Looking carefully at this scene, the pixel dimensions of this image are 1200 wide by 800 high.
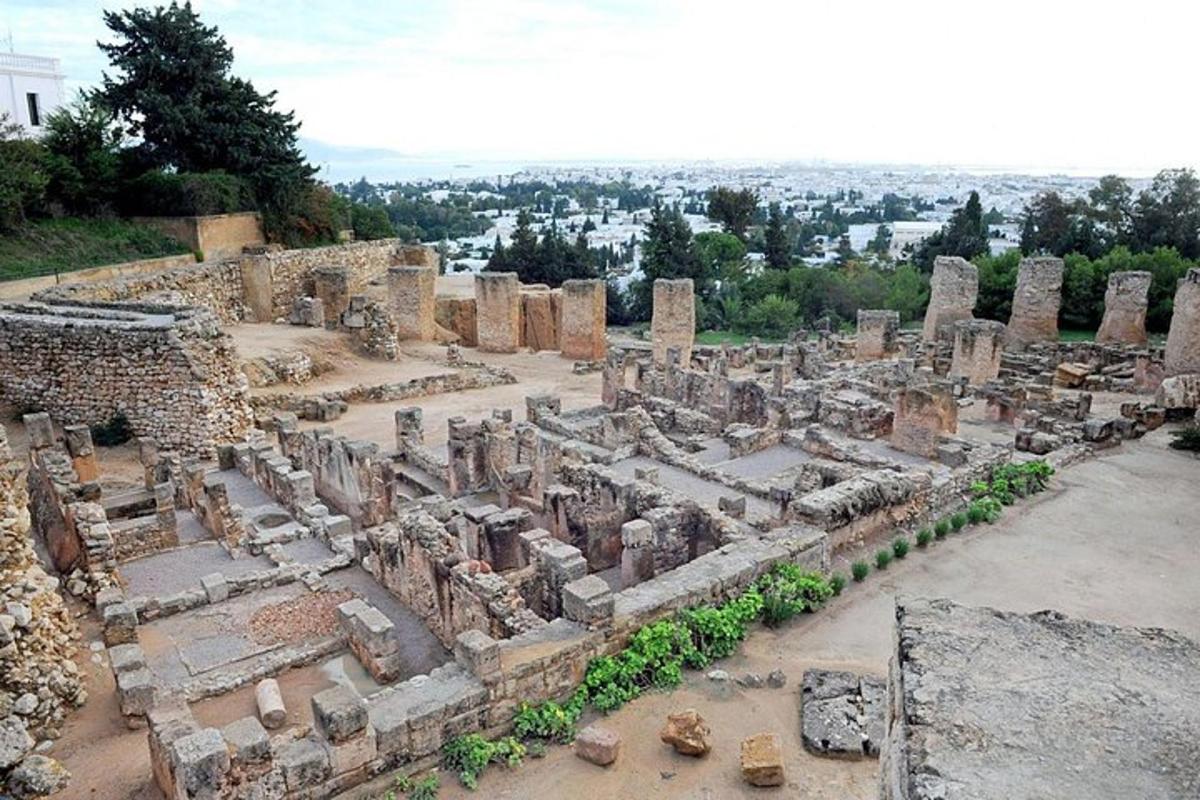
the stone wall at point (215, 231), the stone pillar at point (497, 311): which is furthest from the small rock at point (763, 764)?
the stone wall at point (215, 231)

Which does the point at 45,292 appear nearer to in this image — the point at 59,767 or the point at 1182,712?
the point at 59,767

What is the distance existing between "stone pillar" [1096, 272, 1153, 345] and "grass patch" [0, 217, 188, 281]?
3000 cm

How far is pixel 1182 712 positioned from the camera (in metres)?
3.31

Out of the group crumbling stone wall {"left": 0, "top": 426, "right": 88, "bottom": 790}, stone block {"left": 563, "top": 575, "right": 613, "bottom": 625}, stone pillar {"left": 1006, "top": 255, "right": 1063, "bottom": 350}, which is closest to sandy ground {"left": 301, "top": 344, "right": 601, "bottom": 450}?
crumbling stone wall {"left": 0, "top": 426, "right": 88, "bottom": 790}

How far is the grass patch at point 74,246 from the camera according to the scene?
22.8m

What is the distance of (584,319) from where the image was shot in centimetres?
2712

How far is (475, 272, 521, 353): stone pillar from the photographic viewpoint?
90.8ft

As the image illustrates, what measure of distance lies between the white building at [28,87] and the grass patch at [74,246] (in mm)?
12791

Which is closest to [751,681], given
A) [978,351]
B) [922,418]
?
[922,418]

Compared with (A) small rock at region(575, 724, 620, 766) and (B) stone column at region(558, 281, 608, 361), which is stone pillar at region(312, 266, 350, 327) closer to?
(B) stone column at region(558, 281, 608, 361)

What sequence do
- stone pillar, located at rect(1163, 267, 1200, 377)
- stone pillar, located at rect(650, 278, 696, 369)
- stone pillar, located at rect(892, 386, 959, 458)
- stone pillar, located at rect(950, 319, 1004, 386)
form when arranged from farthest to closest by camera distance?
stone pillar, located at rect(650, 278, 696, 369), stone pillar, located at rect(950, 319, 1004, 386), stone pillar, located at rect(1163, 267, 1200, 377), stone pillar, located at rect(892, 386, 959, 458)

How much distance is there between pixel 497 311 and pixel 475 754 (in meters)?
22.5

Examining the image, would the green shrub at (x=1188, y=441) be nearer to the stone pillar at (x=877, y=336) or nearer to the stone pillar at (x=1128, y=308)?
the stone pillar at (x=877, y=336)

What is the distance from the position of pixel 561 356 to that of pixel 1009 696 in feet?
81.0
